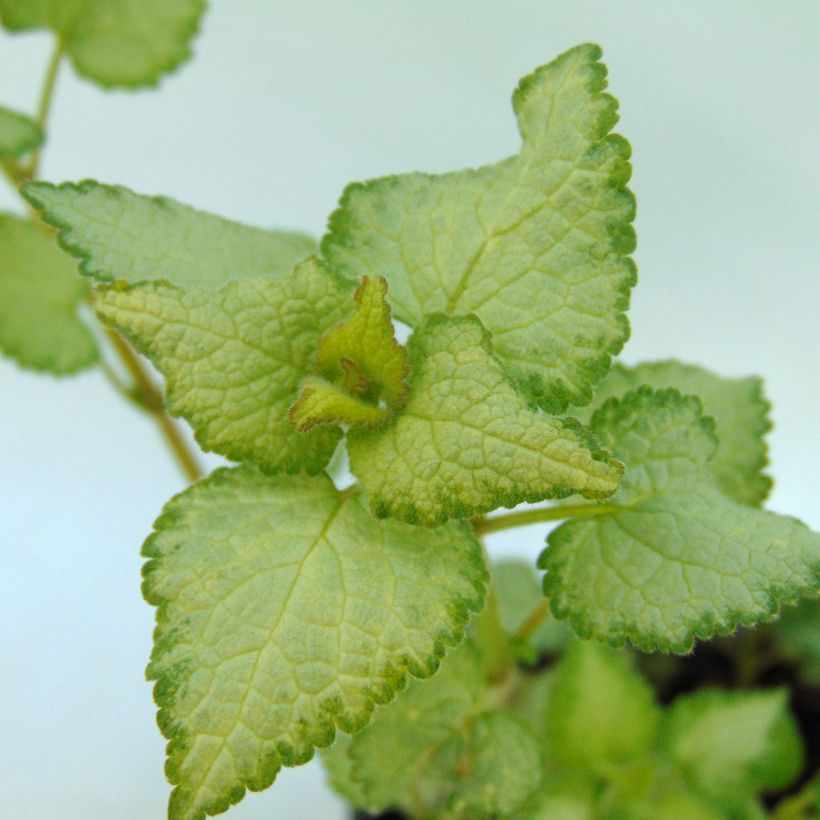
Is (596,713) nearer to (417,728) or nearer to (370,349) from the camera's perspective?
(417,728)

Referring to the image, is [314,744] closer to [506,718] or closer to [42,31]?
[506,718]

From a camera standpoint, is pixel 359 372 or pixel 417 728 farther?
pixel 417 728

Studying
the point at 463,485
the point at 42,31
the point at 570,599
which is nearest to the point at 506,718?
the point at 570,599

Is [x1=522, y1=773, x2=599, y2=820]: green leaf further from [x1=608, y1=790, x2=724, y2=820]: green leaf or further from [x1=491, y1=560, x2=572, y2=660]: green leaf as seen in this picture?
[x1=491, y1=560, x2=572, y2=660]: green leaf

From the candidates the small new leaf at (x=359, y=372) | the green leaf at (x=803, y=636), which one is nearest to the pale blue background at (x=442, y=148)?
the green leaf at (x=803, y=636)

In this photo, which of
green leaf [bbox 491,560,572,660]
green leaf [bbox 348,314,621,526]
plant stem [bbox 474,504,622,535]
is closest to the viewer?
green leaf [bbox 348,314,621,526]

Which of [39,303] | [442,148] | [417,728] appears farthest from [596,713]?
[442,148]

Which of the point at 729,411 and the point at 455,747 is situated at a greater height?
the point at 729,411

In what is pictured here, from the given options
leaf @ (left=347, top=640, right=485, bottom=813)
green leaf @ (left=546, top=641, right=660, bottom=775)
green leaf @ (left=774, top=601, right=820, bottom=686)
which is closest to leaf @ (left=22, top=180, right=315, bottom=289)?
leaf @ (left=347, top=640, right=485, bottom=813)
